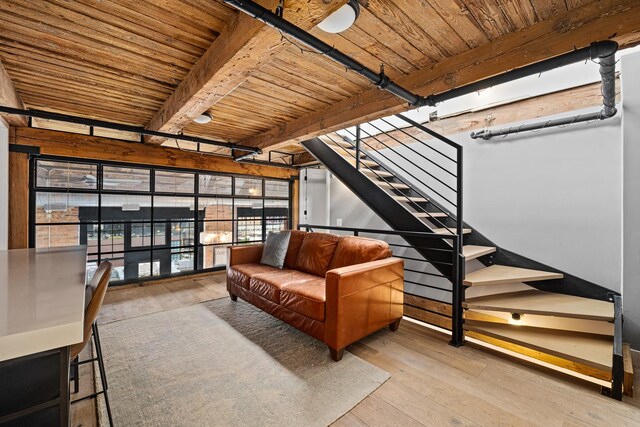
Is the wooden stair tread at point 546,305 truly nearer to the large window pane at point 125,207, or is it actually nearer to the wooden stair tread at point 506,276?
the wooden stair tread at point 506,276

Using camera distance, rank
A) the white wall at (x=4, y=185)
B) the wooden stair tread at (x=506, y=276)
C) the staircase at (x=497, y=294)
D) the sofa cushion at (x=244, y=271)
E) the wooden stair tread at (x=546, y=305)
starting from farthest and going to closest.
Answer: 1. the sofa cushion at (x=244, y=271)
2. the white wall at (x=4, y=185)
3. the wooden stair tread at (x=506, y=276)
4. the wooden stair tread at (x=546, y=305)
5. the staircase at (x=497, y=294)

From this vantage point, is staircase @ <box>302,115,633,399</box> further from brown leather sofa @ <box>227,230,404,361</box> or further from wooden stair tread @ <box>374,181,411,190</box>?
brown leather sofa @ <box>227,230,404,361</box>

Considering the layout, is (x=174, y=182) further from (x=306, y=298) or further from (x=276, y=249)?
(x=306, y=298)

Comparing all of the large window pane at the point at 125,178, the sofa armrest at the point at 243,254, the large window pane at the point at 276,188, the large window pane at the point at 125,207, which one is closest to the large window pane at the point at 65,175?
the large window pane at the point at 125,178

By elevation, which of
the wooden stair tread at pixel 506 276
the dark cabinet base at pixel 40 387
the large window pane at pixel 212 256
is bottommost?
the large window pane at pixel 212 256

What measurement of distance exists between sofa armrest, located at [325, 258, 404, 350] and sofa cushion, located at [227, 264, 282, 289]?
4.30 ft

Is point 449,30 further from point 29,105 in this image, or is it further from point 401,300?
point 29,105

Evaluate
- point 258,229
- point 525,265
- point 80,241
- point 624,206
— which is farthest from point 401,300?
point 80,241

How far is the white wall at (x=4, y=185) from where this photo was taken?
310cm

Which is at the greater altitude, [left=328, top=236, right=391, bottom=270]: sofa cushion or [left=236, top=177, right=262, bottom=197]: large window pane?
[left=236, top=177, right=262, bottom=197]: large window pane

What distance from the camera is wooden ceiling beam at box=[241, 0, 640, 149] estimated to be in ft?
4.75

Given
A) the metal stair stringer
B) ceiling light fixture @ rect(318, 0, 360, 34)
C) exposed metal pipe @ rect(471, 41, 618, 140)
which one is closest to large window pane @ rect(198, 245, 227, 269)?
the metal stair stringer

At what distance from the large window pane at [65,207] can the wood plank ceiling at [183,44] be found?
1.35 m

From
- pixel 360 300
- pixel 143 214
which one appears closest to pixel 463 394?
pixel 360 300
